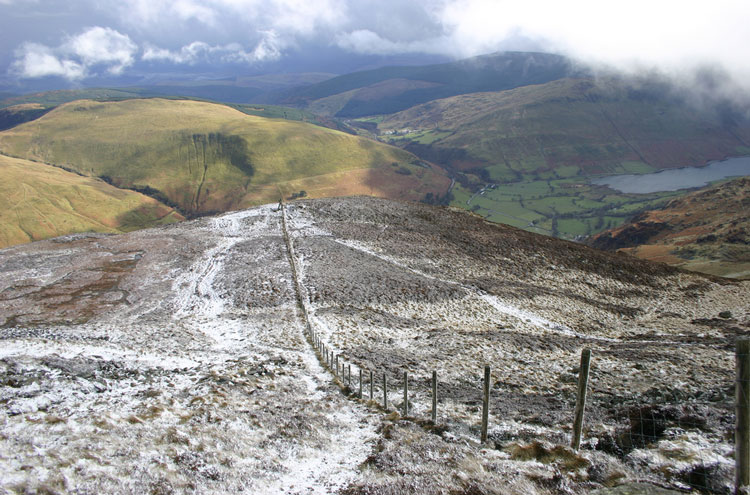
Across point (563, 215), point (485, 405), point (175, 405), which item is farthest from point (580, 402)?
point (563, 215)

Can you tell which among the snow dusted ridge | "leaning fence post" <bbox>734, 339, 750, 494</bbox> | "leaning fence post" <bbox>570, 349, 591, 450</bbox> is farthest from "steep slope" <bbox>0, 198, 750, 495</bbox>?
"leaning fence post" <bbox>734, 339, 750, 494</bbox>

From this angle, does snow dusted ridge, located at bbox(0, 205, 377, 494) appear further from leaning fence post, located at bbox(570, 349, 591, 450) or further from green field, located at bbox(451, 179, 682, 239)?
green field, located at bbox(451, 179, 682, 239)

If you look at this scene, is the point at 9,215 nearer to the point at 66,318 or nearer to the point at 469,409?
the point at 66,318

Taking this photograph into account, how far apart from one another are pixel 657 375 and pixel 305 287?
20.4 meters

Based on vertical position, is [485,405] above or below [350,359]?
above

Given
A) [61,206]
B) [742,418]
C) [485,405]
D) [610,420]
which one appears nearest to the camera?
[742,418]

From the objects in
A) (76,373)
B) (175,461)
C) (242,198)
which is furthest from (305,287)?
(242,198)

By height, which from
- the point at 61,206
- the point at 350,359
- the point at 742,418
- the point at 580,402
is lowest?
the point at 61,206

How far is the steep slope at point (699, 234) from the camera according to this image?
208ft

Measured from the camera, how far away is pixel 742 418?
6.56m

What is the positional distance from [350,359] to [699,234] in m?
96.9

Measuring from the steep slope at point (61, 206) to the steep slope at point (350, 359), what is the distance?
13047 centimetres

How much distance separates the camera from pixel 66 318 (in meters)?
24.2

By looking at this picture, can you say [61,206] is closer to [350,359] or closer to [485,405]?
[350,359]
